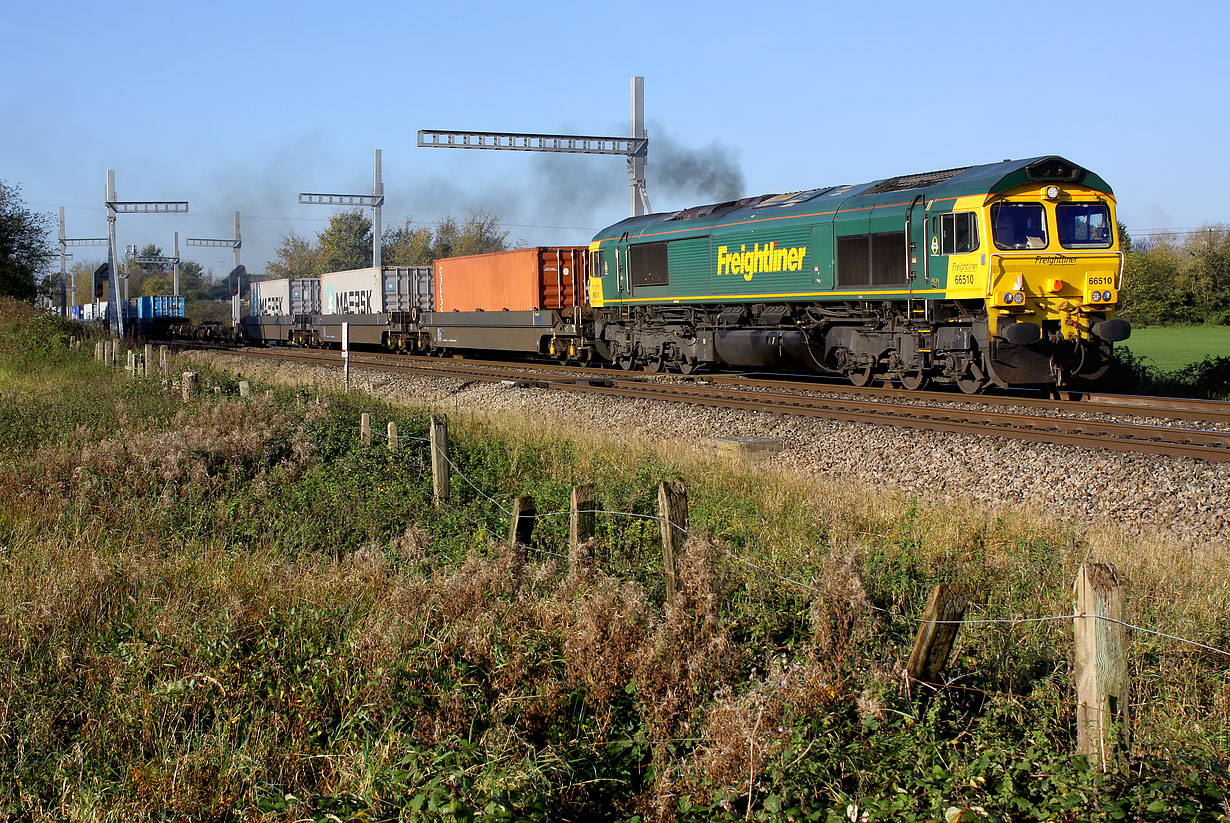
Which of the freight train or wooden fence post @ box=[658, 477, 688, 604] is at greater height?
the freight train

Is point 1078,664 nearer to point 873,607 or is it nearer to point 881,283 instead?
point 873,607

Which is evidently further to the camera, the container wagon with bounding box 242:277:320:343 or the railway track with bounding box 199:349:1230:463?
the container wagon with bounding box 242:277:320:343

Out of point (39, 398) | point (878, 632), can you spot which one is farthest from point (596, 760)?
point (39, 398)

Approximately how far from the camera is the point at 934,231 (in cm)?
1633

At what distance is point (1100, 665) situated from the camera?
4.18 metres

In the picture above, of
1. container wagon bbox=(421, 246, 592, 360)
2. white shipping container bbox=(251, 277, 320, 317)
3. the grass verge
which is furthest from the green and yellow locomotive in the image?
white shipping container bbox=(251, 277, 320, 317)

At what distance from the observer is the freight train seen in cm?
1566

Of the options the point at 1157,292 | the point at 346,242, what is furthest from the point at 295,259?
the point at 1157,292

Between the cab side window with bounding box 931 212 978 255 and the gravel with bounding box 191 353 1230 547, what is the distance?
4.32m

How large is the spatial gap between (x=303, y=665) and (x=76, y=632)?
1.46m

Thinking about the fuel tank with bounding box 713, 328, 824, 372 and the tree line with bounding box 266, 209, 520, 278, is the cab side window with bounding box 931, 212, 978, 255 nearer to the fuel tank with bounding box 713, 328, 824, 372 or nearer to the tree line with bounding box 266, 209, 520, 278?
the fuel tank with bounding box 713, 328, 824, 372

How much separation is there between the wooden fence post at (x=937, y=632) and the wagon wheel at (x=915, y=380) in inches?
510

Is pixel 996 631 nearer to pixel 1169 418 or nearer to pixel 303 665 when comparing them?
pixel 303 665

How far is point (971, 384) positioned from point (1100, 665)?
42.6 ft
